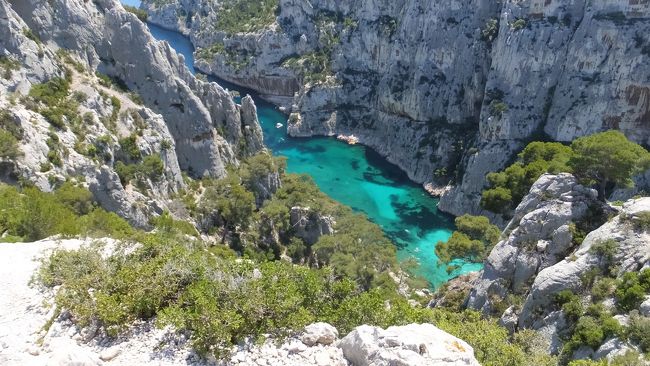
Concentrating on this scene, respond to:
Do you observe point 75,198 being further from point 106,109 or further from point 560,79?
point 560,79

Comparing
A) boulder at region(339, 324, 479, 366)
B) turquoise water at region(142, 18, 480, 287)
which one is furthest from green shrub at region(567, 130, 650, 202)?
boulder at region(339, 324, 479, 366)

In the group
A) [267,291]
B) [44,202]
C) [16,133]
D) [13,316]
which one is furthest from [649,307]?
[16,133]

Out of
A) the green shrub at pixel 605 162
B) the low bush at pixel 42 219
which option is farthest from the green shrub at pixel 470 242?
the low bush at pixel 42 219

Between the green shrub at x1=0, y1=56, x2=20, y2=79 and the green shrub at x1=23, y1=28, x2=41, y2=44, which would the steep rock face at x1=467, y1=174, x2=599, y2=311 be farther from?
the green shrub at x1=23, y1=28, x2=41, y2=44

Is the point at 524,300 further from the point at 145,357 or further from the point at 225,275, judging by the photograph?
the point at 145,357

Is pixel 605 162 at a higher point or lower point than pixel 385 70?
higher

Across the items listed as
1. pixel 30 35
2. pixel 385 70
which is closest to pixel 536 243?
pixel 30 35

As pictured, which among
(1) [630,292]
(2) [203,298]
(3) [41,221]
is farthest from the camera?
(3) [41,221]
